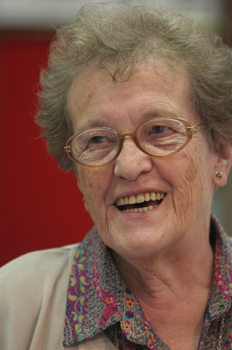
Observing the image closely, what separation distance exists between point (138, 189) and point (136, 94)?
36 centimetres

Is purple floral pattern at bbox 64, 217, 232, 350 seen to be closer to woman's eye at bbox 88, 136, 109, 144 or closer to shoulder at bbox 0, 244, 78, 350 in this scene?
shoulder at bbox 0, 244, 78, 350

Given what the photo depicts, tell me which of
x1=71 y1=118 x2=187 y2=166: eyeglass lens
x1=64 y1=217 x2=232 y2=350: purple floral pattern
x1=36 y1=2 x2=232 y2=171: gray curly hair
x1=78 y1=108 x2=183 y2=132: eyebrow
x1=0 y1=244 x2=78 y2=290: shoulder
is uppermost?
x1=36 y1=2 x2=232 y2=171: gray curly hair

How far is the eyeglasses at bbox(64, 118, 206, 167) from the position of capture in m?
1.58

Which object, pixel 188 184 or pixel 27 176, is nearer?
pixel 188 184

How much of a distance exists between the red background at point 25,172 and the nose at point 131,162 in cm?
205

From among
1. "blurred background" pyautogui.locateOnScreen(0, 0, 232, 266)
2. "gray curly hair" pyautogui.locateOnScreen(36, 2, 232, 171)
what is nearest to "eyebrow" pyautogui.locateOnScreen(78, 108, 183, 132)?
"gray curly hair" pyautogui.locateOnScreen(36, 2, 232, 171)

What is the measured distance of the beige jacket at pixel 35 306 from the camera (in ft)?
5.34

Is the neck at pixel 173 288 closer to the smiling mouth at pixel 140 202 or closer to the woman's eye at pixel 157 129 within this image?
the smiling mouth at pixel 140 202

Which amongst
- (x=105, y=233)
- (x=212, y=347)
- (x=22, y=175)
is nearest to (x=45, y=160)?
(x=22, y=175)

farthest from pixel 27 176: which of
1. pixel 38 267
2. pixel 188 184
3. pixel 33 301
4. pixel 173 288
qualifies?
pixel 188 184

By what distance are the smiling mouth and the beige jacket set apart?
0.45 meters

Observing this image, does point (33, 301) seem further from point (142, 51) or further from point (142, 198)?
point (142, 51)

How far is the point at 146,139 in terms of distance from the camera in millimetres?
1604

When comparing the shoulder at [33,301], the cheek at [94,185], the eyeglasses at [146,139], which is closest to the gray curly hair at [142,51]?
the eyeglasses at [146,139]
